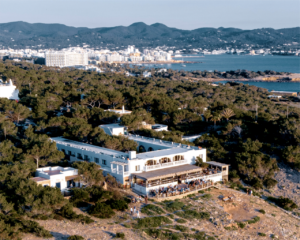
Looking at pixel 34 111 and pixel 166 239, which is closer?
pixel 166 239

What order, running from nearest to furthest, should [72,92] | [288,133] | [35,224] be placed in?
1. [35,224]
2. [288,133]
3. [72,92]

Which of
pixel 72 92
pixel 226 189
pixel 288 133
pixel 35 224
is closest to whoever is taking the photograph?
pixel 35 224

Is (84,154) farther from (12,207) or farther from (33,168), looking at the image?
(12,207)

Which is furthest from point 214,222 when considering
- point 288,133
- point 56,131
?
point 56,131

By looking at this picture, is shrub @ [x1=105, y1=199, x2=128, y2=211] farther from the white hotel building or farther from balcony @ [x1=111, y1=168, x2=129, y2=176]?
balcony @ [x1=111, y1=168, x2=129, y2=176]

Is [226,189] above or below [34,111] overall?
below

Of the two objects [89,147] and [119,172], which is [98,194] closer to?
[119,172]

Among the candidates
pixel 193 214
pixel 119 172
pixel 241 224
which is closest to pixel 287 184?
pixel 241 224
